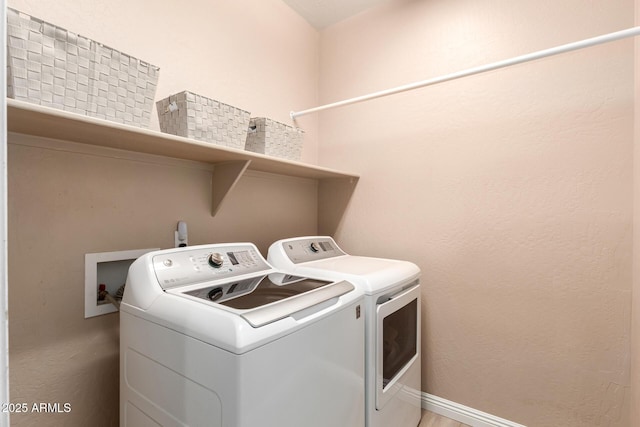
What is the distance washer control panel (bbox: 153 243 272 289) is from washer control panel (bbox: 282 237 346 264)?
0.80 feet

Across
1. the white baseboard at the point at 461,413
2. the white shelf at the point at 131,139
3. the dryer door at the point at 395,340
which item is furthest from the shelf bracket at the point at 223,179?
the white baseboard at the point at 461,413

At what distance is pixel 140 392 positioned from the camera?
40.0 inches

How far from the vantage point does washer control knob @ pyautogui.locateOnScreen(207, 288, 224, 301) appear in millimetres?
1025

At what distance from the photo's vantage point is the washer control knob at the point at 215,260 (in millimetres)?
1256

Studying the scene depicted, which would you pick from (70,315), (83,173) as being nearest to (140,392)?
(70,315)

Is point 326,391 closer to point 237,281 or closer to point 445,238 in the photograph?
point 237,281

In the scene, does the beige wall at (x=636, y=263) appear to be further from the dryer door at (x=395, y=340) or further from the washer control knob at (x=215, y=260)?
the washer control knob at (x=215, y=260)

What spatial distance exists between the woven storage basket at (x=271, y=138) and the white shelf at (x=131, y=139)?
8cm

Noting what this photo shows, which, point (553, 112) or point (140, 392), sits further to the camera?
point (553, 112)

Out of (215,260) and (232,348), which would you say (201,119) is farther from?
(232,348)

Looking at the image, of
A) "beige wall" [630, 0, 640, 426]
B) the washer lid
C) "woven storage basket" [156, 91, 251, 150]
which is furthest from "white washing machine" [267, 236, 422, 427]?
"beige wall" [630, 0, 640, 426]

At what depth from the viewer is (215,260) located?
127cm

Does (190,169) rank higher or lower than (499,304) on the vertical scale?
higher

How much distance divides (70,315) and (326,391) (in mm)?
1001
